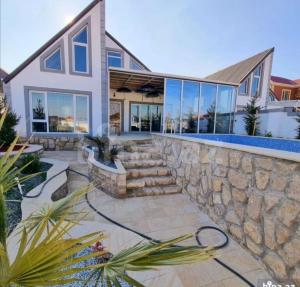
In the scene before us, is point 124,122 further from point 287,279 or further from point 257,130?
point 287,279

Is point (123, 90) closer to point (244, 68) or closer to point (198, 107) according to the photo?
point (198, 107)

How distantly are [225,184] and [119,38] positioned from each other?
43.4 ft

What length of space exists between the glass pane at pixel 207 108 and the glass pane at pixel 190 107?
335 millimetres

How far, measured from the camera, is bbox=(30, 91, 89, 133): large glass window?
8.59 m

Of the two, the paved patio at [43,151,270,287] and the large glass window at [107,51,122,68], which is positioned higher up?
the large glass window at [107,51,122,68]

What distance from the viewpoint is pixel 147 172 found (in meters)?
5.05

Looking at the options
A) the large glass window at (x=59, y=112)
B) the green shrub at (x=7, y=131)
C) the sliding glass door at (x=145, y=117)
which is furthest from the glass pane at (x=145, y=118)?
the green shrub at (x=7, y=131)

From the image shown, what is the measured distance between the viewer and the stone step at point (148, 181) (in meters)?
4.53

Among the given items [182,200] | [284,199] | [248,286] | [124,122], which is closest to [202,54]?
[124,122]

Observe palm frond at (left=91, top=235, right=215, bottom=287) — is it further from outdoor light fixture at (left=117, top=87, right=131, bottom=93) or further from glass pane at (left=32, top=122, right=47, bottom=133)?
outdoor light fixture at (left=117, top=87, right=131, bottom=93)

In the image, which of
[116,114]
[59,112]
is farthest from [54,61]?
[116,114]

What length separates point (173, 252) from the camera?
98cm

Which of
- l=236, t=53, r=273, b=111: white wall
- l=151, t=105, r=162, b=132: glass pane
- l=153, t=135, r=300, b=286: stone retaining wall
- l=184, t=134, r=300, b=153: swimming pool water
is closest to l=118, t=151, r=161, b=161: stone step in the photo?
l=153, t=135, r=300, b=286: stone retaining wall

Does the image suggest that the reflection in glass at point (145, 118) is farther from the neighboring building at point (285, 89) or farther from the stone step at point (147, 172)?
the neighboring building at point (285, 89)
